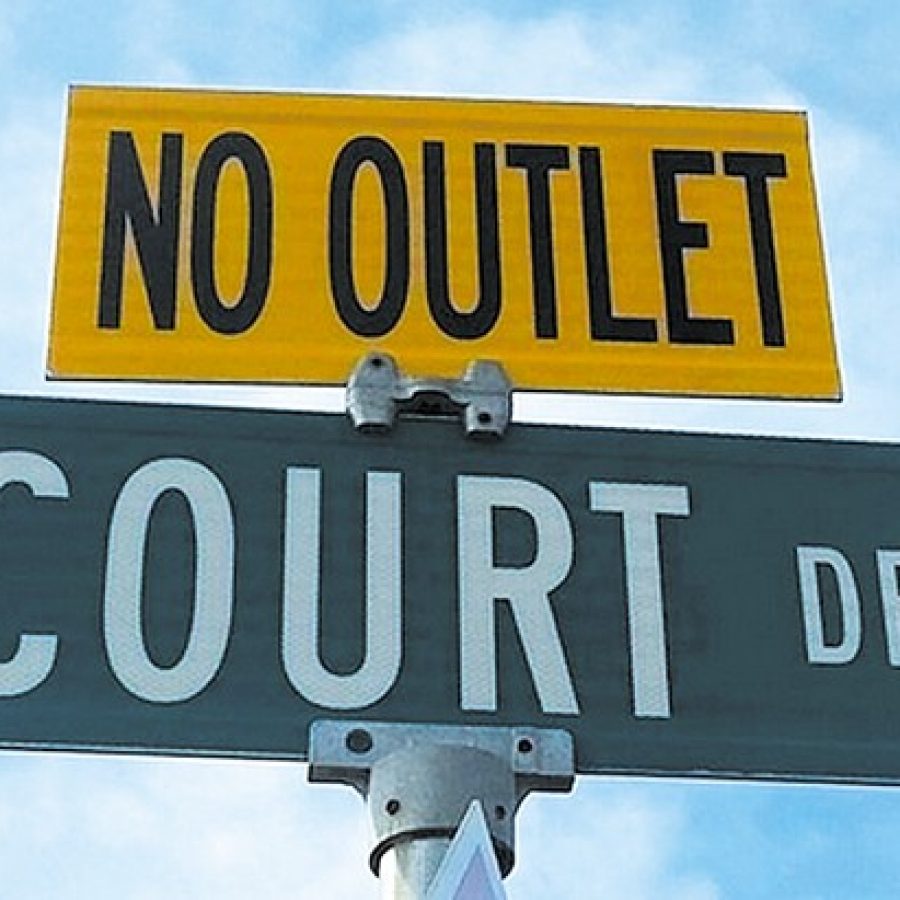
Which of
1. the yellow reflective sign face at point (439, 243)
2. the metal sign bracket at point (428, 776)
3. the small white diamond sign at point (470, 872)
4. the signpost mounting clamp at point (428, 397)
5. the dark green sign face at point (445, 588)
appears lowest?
the small white diamond sign at point (470, 872)

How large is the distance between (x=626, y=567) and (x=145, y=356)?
603 mm

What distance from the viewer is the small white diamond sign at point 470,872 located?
1.58 m

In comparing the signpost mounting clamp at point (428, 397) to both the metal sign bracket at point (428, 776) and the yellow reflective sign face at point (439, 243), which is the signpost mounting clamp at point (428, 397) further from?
→ the metal sign bracket at point (428, 776)

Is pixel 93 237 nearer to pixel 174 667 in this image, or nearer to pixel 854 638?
pixel 174 667

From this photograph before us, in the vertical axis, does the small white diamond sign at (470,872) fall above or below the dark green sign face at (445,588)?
below

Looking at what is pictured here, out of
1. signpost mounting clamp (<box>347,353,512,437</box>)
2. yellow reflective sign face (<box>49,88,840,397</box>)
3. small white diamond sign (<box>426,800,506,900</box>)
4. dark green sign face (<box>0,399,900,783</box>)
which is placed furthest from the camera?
yellow reflective sign face (<box>49,88,840,397</box>)

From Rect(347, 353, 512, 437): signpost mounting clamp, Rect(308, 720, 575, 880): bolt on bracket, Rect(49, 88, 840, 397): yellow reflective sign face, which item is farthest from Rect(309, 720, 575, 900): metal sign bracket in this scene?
Rect(49, 88, 840, 397): yellow reflective sign face

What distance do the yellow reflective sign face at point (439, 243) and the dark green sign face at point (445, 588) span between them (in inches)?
5.2

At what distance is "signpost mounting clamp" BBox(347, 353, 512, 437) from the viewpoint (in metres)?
2.19

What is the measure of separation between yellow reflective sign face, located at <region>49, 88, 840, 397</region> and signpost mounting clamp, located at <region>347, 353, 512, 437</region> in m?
0.08

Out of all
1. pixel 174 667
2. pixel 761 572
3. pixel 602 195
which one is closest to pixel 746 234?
pixel 602 195

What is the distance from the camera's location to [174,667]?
2.01 metres

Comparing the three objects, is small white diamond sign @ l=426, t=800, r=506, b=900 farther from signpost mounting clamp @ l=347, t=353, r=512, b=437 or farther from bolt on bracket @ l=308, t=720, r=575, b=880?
signpost mounting clamp @ l=347, t=353, r=512, b=437

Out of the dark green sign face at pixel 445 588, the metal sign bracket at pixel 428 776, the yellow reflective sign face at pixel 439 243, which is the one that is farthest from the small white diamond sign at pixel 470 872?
the yellow reflective sign face at pixel 439 243
